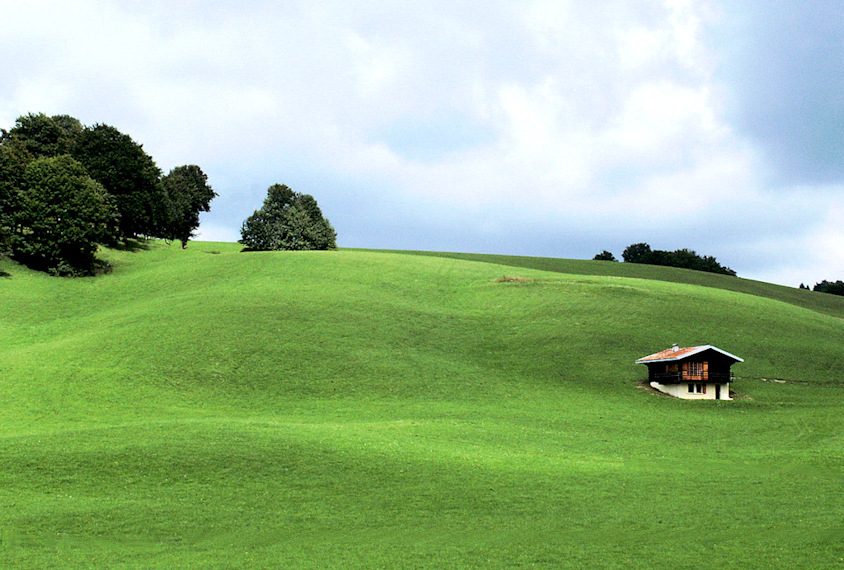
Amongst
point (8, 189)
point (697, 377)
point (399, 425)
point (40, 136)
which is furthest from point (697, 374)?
point (40, 136)

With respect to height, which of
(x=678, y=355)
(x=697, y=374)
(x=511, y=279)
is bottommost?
(x=697, y=374)

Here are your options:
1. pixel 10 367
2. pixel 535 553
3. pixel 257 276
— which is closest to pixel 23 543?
pixel 535 553

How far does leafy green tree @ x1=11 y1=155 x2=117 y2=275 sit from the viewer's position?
239ft

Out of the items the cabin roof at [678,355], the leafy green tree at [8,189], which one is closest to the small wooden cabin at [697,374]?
the cabin roof at [678,355]

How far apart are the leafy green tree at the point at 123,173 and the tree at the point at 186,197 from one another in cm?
1538

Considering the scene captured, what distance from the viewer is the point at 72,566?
60.0ft

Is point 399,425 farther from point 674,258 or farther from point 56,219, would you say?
point 674,258

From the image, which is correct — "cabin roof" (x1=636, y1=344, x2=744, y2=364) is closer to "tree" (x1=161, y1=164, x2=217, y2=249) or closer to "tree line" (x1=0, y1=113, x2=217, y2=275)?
"tree line" (x1=0, y1=113, x2=217, y2=275)

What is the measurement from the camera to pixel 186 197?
117250mm

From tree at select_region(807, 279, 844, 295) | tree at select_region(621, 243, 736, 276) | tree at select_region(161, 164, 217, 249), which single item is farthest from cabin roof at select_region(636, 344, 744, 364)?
tree at select_region(807, 279, 844, 295)

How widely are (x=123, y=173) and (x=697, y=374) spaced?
77508mm

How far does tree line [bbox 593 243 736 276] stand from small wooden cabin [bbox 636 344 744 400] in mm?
112653

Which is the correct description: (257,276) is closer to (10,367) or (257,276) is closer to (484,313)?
(484,313)

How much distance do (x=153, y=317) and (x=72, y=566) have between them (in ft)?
133
